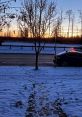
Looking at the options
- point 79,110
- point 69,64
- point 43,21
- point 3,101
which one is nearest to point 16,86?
point 3,101

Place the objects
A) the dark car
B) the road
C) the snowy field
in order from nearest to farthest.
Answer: the snowy field, the dark car, the road

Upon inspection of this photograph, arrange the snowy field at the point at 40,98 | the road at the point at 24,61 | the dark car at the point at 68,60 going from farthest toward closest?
the road at the point at 24,61, the dark car at the point at 68,60, the snowy field at the point at 40,98

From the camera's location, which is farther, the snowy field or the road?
the road

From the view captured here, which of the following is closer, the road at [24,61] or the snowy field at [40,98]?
the snowy field at [40,98]

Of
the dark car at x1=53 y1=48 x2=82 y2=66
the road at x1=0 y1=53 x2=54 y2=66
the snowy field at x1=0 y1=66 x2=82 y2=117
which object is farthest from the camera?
the road at x1=0 y1=53 x2=54 y2=66

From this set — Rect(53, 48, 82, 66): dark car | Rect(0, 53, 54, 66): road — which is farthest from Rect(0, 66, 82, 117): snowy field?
Rect(0, 53, 54, 66): road

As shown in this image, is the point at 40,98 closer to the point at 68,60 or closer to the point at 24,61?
the point at 68,60

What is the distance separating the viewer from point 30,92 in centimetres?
1786

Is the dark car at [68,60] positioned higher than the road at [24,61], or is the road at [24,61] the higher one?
the dark car at [68,60]

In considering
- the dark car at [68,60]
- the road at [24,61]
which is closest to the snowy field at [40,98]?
the dark car at [68,60]

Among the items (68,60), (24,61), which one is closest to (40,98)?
(68,60)

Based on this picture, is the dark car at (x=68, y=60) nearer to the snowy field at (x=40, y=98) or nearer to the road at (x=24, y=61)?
the road at (x=24, y=61)

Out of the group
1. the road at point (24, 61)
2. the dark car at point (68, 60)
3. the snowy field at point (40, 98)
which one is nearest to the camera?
the snowy field at point (40, 98)

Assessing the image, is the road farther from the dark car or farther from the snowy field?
the snowy field
